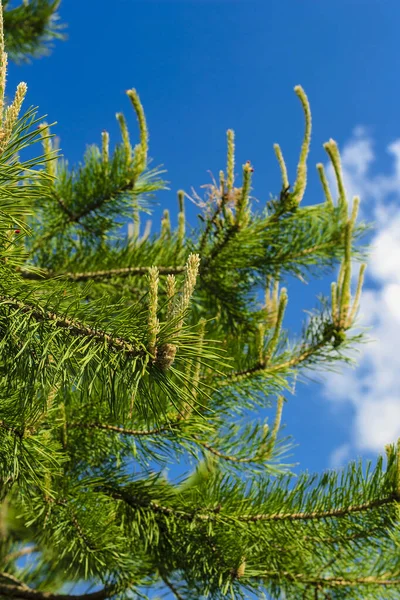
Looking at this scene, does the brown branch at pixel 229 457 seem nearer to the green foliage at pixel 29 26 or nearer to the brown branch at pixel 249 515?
the brown branch at pixel 249 515

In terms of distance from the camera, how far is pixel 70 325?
0.75m

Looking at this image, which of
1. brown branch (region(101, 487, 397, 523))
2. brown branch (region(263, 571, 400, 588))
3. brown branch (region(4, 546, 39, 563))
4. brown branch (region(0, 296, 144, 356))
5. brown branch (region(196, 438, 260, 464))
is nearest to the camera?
brown branch (region(0, 296, 144, 356))

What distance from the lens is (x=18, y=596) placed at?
1837 mm

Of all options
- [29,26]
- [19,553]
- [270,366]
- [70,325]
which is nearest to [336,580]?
[270,366]

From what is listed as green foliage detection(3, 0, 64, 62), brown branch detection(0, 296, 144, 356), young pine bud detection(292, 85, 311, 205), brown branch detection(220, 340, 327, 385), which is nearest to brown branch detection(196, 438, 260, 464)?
brown branch detection(220, 340, 327, 385)

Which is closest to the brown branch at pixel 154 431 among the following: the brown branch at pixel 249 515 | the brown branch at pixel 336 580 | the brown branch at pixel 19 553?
the brown branch at pixel 249 515

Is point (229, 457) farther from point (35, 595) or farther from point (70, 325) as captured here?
point (70, 325)

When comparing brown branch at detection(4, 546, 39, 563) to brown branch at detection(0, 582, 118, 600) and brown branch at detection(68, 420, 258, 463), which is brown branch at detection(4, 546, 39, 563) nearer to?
brown branch at detection(0, 582, 118, 600)

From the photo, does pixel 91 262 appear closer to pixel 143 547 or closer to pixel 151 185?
pixel 151 185

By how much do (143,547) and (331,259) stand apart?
1.12m

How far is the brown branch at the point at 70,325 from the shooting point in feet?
2.40

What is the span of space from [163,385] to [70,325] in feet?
0.40

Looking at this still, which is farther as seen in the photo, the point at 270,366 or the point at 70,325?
the point at 270,366

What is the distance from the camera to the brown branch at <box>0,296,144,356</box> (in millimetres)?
731
